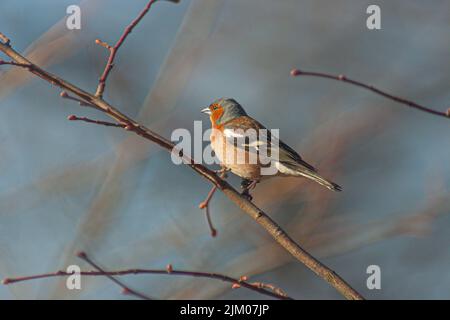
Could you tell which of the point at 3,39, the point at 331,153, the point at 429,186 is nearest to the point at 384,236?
the point at 429,186

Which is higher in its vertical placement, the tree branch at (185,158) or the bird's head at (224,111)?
the bird's head at (224,111)

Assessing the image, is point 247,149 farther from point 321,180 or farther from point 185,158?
point 185,158

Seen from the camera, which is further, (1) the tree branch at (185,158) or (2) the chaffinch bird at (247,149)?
(2) the chaffinch bird at (247,149)

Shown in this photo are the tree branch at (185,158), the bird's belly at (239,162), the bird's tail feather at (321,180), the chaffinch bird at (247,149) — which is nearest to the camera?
the tree branch at (185,158)

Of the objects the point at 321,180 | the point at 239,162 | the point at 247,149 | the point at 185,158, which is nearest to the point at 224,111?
the point at 247,149

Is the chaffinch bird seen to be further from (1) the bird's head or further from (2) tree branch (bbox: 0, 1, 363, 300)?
(2) tree branch (bbox: 0, 1, 363, 300)

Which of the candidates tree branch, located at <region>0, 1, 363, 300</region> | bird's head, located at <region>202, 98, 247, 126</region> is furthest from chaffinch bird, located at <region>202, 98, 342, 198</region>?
tree branch, located at <region>0, 1, 363, 300</region>

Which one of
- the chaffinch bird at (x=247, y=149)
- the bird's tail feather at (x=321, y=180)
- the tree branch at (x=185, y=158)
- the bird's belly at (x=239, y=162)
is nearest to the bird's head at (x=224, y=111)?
the chaffinch bird at (x=247, y=149)

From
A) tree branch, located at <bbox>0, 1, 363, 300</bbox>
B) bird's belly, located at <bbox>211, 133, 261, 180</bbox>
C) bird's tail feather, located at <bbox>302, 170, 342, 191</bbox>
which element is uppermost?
bird's belly, located at <bbox>211, 133, 261, 180</bbox>

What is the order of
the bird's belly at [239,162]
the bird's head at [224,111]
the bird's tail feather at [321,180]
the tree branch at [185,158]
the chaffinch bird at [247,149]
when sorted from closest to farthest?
1. the tree branch at [185,158]
2. the bird's tail feather at [321,180]
3. the chaffinch bird at [247,149]
4. the bird's belly at [239,162]
5. the bird's head at [224,111]

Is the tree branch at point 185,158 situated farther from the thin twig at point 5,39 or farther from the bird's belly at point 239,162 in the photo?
the bird's belly at point 239,162
